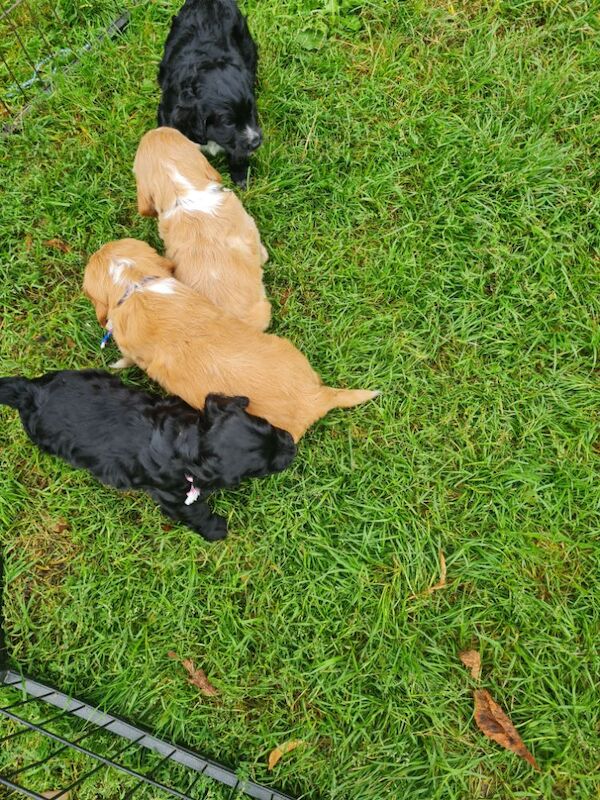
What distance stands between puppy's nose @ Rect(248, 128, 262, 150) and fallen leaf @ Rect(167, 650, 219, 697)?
9.08 ft

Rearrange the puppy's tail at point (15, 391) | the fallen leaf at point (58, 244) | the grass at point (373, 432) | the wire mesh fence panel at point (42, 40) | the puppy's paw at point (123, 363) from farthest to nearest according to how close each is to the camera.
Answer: the wire mesh fence panel at point (42, 40)
the fallen leaf at point (58, 244)
the puppy's paw at point (123, 363)
the grass at point (373, 432)
the puppy's tail at point (15, 391)

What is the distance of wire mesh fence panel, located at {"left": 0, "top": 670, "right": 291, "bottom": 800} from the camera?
2633mm

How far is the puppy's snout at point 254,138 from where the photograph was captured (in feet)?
9.82

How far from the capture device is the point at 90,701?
2818 millimetres

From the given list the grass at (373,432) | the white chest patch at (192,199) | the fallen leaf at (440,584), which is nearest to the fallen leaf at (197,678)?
the grass at (373,432)

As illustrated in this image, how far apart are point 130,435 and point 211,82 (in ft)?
6.33

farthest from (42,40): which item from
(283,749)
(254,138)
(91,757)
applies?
(283,749)

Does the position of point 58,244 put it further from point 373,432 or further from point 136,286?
point 373,432

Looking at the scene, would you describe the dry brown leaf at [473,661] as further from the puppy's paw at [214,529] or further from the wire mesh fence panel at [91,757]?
the puppy's paw at [214,529]

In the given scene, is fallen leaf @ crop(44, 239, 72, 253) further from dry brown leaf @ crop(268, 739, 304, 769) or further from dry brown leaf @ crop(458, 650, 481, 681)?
dry brown leaf @ crop(458, 650, 481, 681)

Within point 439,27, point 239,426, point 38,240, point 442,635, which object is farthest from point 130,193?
point 442,635

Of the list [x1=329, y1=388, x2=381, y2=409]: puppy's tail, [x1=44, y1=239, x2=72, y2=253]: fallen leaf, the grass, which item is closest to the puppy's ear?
the grass

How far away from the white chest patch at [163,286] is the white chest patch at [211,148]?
3.29ft

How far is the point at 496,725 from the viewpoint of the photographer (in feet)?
8.71
